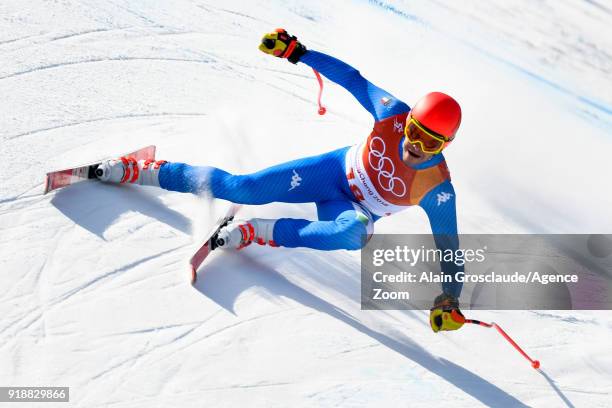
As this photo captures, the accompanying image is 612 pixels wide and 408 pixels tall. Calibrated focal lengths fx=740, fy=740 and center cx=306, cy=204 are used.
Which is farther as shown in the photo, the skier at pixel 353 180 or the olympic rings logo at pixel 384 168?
the olympic rings logo at pixel 384 168

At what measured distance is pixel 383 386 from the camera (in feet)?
10.5

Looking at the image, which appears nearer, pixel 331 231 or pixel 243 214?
pixel 331 231

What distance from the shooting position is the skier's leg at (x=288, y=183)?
3.82 metres

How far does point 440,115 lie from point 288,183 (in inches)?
36.1

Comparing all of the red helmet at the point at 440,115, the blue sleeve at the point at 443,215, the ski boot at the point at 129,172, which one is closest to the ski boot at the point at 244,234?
the ski boot at the point at 129,172

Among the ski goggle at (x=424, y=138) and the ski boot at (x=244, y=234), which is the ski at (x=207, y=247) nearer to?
the ski boot at (x=244, y=234)

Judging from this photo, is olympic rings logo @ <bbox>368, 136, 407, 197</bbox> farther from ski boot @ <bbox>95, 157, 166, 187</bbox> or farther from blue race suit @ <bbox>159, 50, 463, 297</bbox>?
ski boot @ <bbox>95, 157, 166, 187</bbox>

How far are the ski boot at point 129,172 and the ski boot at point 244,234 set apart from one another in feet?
1.81

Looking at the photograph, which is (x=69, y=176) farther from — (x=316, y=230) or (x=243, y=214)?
(x=316, y=230)

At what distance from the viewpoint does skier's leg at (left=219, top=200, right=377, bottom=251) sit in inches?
138

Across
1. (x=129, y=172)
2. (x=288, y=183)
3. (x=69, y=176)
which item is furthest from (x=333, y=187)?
(x=69, y=176)

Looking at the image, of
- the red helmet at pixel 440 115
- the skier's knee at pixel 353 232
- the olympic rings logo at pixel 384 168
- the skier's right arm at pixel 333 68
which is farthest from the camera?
the skier's right arm at pixel 333 68

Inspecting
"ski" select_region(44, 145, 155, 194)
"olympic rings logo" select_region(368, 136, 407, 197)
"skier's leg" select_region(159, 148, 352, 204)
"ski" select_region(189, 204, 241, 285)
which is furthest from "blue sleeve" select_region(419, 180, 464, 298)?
"ski" select_region(44, 145, 155, 194)

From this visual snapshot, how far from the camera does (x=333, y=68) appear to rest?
12.6ft
